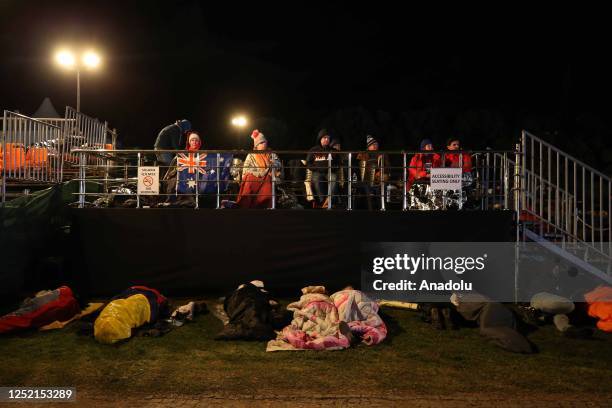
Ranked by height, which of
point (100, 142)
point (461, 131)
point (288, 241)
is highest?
point (461, 131)

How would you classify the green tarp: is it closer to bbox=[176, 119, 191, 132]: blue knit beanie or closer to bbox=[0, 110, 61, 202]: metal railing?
bbox=[0, 110, 61, 202]: metal railing

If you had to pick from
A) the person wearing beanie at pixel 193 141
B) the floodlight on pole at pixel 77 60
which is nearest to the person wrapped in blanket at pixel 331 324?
the person wearing beanie at pixel 193 141

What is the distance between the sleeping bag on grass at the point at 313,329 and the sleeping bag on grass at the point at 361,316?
6.0 inches

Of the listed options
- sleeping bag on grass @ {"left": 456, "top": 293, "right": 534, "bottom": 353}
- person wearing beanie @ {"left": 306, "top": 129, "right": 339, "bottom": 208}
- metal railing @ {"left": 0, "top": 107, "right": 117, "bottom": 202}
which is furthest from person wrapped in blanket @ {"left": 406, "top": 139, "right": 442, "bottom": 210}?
metal railing @ {"left": 0, "top": 107, "right": 117, "bottom": 202}

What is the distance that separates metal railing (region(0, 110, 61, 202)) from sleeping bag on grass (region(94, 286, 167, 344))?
3.17m

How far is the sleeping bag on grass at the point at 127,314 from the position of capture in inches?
305

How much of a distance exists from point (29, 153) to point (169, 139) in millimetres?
2676

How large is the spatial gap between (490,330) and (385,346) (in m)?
1.55

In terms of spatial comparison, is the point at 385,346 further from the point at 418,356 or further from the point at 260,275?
the point at 260,275

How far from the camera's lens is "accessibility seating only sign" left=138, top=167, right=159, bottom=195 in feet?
33.0

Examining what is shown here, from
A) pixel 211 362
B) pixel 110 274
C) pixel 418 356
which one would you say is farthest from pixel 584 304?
pixel 110 274

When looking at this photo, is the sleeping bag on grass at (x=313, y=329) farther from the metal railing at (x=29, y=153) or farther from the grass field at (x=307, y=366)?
the metal railing at (x=29, y=153)

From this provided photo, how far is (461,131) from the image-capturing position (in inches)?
1080

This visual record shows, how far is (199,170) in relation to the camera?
35.4ft
